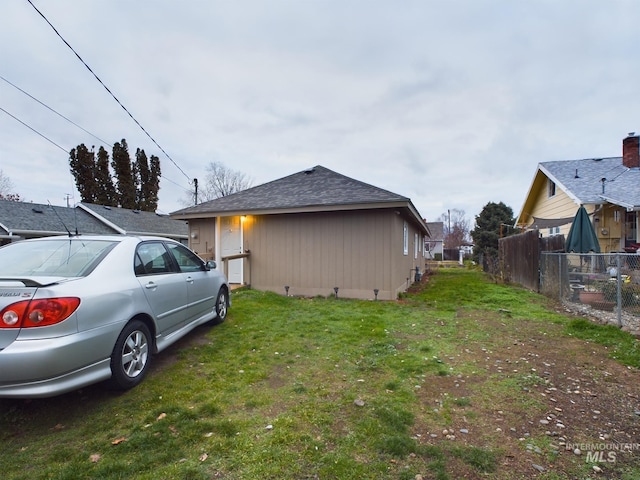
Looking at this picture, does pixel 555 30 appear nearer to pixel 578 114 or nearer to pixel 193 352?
pixel 578 114

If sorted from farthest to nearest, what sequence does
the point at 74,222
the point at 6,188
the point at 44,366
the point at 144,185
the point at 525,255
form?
the point at 144,185 < the point at 6,188 < the point at 74,222 < the point at 525,255 < the point at 44,366

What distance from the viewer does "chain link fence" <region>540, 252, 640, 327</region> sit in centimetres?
539

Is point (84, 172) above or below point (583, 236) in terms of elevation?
above

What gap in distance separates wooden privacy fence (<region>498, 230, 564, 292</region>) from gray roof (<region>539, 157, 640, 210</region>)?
6.04 feet

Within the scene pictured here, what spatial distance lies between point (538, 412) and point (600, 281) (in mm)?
5779

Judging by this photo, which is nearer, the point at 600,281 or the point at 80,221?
the point at 600,281

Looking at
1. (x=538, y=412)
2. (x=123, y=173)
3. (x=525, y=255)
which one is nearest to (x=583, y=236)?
(x=525, y=255)

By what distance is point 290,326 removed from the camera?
205 inches

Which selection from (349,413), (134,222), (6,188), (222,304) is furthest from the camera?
(6,188)

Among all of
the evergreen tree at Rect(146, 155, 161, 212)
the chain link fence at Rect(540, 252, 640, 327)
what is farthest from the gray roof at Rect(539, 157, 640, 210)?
the evergreen tree at Rect(146, 155, 161, 212)

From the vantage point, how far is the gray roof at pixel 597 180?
9875 millimetres

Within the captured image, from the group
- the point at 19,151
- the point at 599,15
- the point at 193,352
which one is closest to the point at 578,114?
the point at 599,15

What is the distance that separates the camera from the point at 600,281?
6586 millimetres

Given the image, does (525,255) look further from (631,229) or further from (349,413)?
(349,413)
